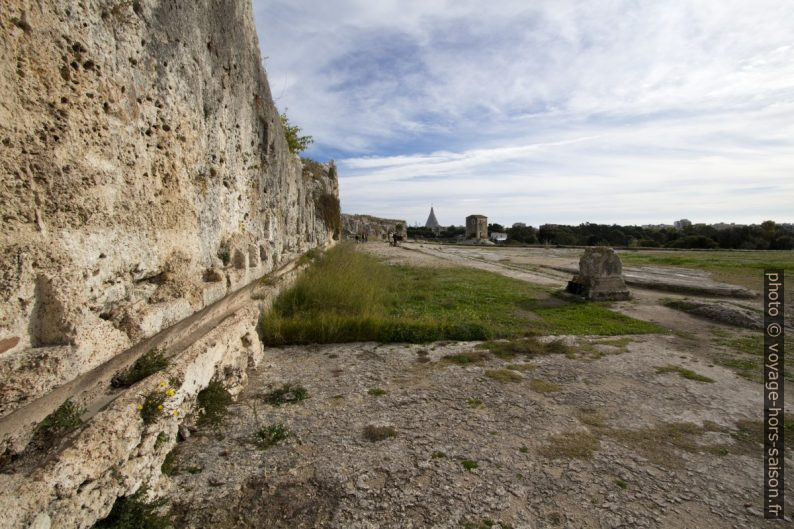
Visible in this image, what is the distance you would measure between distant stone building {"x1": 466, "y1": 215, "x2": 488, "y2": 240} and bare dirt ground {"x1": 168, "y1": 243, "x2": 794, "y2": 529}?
3464cm

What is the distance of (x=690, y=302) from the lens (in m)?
7.61

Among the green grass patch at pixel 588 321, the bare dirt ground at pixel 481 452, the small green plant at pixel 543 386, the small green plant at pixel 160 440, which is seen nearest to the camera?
the bare dirt ground at pixel 481 452

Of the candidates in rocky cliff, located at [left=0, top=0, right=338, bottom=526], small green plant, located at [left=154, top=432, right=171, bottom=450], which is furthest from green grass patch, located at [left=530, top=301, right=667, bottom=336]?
small green plant, located at [left=154, top=432, right=171, bottom=450]

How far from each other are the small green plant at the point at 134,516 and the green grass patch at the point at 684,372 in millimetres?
4589

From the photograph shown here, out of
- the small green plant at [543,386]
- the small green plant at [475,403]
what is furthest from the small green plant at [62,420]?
the small green plant at [543,386]

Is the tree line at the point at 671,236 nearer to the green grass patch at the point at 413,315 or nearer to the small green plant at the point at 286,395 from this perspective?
the green grass patch at the point at 413,315

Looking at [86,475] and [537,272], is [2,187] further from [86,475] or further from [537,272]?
[537,272]

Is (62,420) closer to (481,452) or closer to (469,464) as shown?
(469,464)

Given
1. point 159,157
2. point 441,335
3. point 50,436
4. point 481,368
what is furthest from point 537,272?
point 50,436

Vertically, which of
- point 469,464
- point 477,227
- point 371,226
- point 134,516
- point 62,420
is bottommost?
point 469,464

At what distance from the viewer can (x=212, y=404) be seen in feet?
9.96

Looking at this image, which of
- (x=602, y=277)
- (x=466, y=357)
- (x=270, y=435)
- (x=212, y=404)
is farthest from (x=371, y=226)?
(x=270, y=435)

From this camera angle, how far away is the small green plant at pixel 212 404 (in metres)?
2.92

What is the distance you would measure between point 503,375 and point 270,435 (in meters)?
2.33
